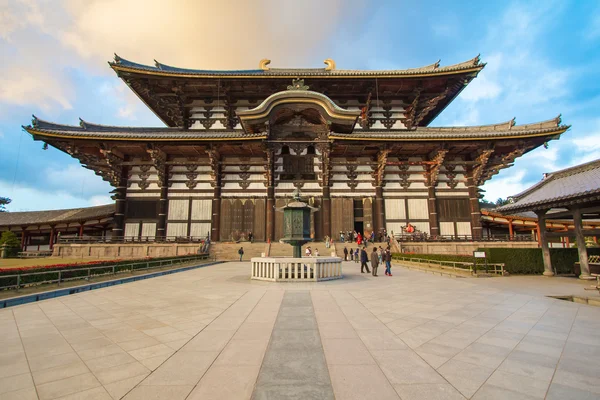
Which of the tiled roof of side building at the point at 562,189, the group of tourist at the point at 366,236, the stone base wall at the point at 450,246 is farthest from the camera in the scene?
the group of tourist at the point at 366,236

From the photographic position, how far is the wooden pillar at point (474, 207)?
75.8 ft

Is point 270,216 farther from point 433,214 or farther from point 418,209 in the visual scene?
point 433,214

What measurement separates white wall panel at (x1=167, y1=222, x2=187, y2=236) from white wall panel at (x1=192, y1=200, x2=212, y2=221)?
1.12 m

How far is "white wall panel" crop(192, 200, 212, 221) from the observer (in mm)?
24334

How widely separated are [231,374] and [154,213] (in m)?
24.0

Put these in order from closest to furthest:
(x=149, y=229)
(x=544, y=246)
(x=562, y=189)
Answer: (x=562, y=189)
(x=544, y=246)
(x=149, y=229)

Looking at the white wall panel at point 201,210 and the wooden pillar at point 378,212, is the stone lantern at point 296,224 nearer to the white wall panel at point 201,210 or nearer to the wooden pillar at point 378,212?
the wooden pillar at point 378,212

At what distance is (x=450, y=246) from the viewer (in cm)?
2131

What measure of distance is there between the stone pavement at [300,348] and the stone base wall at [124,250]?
14015 millimetres

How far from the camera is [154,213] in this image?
2423cm

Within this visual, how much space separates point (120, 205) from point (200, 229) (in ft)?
23.2

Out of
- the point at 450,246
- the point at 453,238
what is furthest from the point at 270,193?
the point at 453,238

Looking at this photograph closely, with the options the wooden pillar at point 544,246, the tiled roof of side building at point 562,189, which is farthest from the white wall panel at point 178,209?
the wooden pillar at point 544,246

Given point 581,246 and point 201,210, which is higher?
point 201,210
